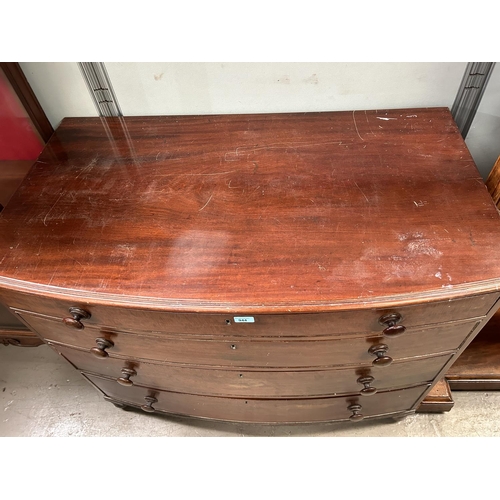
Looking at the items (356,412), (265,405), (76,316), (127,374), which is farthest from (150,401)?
(356,412)

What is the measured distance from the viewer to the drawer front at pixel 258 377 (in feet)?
3.19

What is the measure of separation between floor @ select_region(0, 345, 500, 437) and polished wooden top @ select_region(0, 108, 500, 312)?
0.90 metres

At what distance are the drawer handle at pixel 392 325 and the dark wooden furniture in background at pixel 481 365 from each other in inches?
29.4

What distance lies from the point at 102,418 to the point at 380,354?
1127 mm

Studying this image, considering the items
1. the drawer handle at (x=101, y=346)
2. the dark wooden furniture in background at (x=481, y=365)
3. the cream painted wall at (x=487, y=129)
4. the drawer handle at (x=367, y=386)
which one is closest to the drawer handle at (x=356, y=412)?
the drawer handle at (x=367, y=386)

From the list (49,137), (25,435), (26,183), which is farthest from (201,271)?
(25,435)

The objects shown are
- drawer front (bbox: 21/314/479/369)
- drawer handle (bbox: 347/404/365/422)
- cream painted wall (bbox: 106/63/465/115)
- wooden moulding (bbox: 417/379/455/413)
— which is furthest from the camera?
wooden moulding (bbox: 417/379/455/413)

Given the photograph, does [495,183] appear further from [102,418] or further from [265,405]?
[102,418]

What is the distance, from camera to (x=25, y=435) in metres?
1.47

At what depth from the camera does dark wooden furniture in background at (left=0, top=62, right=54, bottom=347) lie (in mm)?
1018

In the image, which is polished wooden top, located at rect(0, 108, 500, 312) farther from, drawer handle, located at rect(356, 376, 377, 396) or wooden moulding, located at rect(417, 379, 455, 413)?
wooden moulding, located at rect(417, 379, 455, 413)

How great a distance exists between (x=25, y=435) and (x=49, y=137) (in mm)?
1102

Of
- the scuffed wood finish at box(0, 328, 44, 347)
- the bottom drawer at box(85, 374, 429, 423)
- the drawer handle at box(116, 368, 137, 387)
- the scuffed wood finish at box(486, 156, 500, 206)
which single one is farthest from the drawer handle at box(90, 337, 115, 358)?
the scuffed wood finish at box(486, 156, 500, 206)

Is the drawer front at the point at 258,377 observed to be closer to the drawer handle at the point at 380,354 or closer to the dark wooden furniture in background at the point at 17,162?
the drawer handle at the point at 380,354
